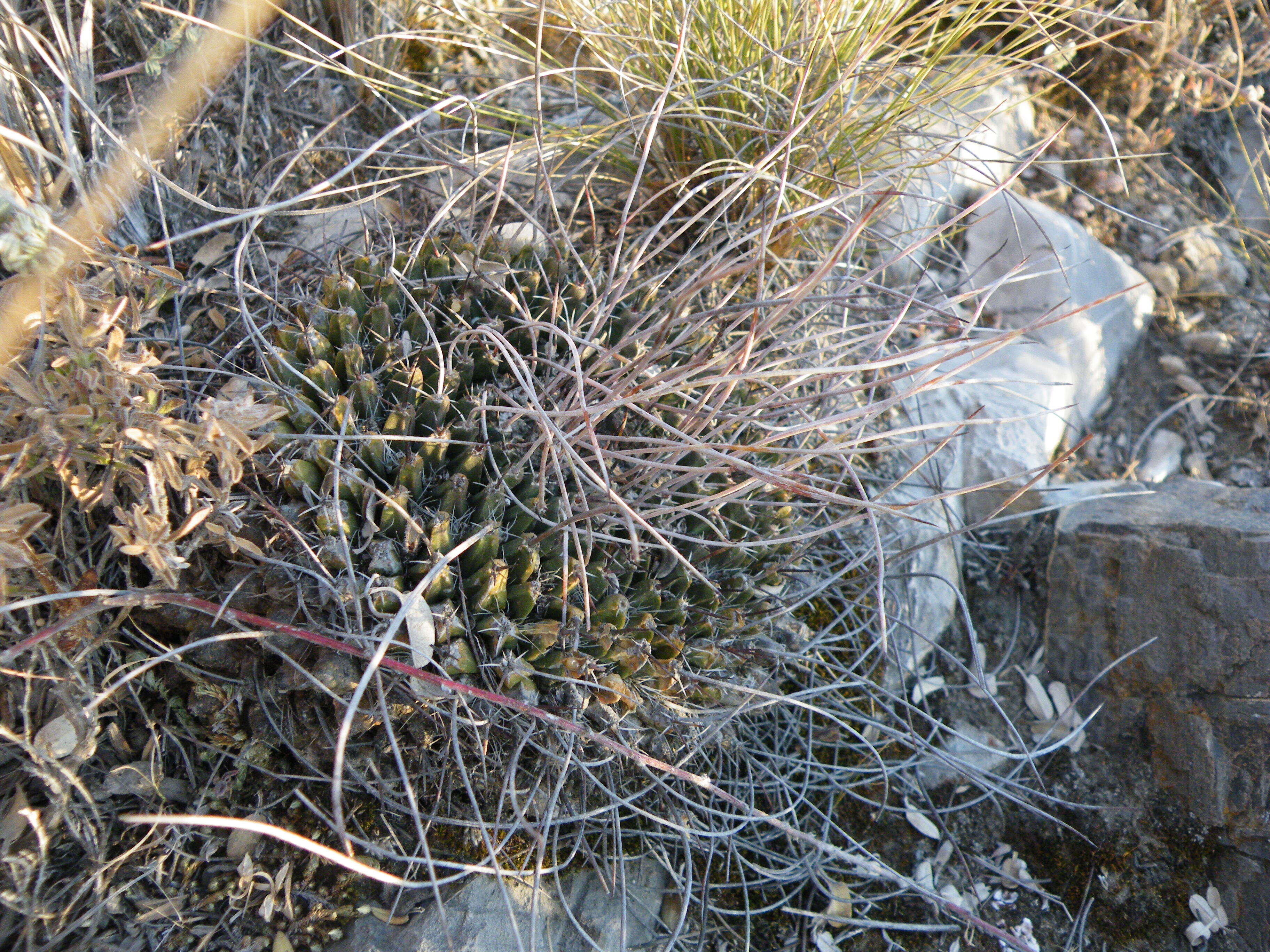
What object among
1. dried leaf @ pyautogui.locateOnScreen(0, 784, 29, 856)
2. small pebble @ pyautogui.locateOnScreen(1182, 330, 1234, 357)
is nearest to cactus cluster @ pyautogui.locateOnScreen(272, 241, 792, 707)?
dried leaf @ pyautogui.locateOnScreen(0, 784, 29, 856)

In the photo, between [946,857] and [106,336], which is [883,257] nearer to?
[946,857]

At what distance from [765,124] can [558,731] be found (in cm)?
155

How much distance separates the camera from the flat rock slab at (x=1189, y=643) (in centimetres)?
185

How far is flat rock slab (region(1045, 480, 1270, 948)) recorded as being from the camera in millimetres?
1854

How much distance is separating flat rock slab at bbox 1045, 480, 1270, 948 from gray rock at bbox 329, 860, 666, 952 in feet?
4.22

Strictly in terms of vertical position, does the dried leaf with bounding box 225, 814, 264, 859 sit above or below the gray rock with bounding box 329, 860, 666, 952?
above

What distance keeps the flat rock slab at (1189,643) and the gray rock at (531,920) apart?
1.29 meters

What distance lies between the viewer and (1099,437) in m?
2.85

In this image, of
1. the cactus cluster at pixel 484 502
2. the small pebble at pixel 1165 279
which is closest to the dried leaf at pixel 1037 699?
→ the cactus cluster at pixel 484 502

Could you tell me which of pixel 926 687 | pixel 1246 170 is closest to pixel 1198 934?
pixel 926 687

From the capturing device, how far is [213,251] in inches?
75.5

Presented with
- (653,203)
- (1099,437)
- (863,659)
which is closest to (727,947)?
(863,659)

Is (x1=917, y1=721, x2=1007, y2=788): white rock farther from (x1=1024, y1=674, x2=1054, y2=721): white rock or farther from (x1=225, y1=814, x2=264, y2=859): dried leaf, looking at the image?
(x1=225, y1=814, x2=264, y2=859): dried leaf

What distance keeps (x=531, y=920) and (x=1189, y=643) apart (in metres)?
1.70
